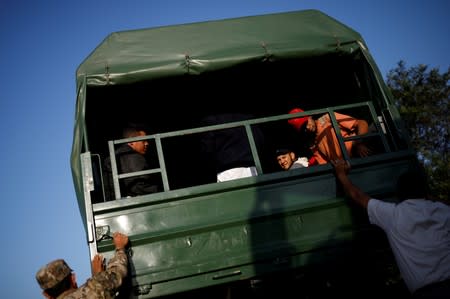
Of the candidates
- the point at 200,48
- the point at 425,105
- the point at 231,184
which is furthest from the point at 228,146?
the point at 425,105

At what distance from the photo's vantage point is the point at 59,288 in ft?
10.0

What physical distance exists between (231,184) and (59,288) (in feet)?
5.92

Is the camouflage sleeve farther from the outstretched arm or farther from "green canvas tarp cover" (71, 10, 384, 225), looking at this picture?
the outstretched arm

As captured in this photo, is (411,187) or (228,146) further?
(228,146)

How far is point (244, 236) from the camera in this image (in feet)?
8.95

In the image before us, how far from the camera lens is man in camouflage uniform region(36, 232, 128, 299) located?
249 centimetres

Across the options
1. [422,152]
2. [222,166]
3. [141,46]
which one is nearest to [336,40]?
[222,166]

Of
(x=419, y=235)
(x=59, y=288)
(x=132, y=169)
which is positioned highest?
(x=132, y=169)

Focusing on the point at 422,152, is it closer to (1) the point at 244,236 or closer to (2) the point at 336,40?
(2) the point at 336,40

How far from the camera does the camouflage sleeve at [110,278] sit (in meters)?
2.47

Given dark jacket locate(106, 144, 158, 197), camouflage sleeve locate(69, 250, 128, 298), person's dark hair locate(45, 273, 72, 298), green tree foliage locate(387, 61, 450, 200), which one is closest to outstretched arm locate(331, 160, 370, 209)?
dark jacket locate(106, 144, 158, 197)

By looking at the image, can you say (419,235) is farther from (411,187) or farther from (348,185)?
(348,185)

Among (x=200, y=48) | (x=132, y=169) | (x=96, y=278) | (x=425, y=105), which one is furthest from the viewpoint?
(x=425, y=105)

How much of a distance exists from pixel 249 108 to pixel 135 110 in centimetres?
171
